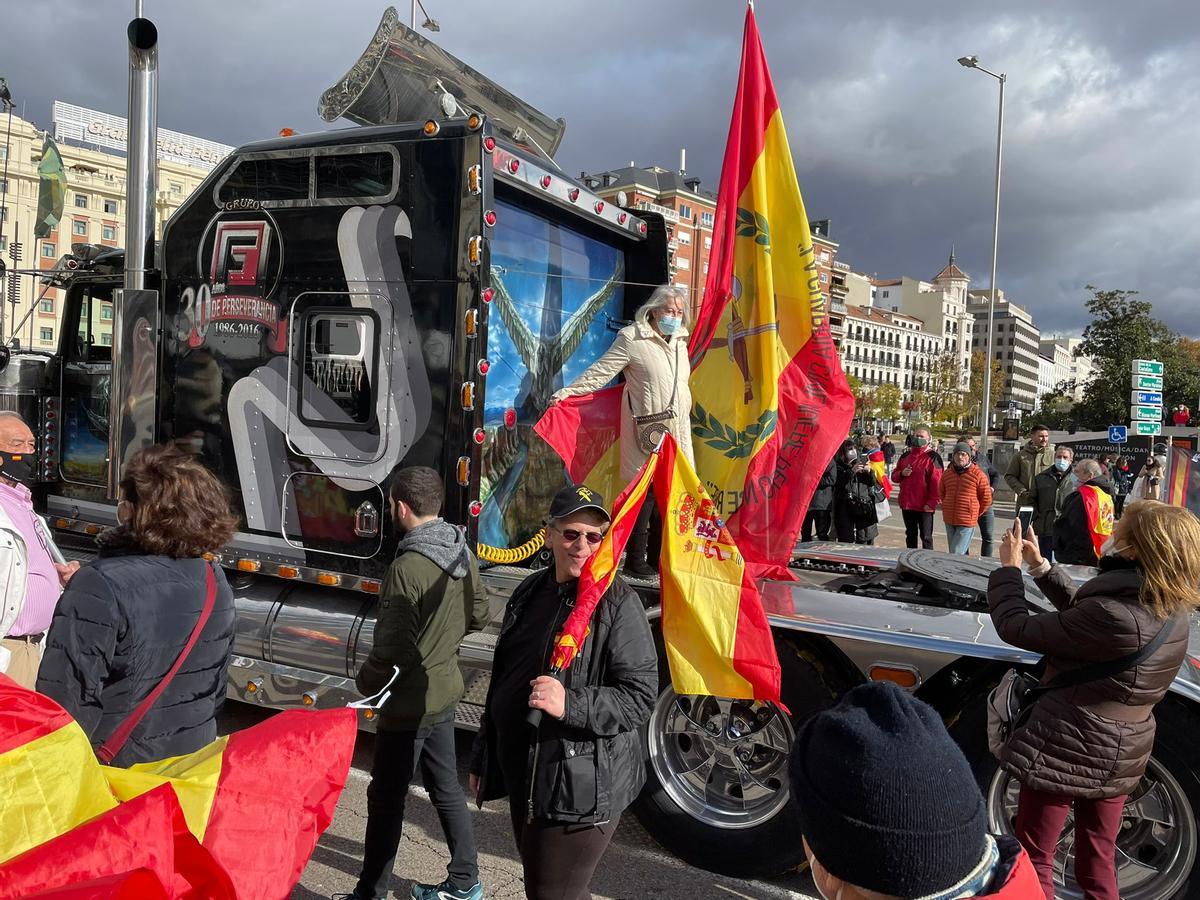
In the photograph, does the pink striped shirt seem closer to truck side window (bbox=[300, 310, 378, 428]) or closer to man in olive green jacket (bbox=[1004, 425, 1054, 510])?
truck side window (bbox=[300, 310, 378, 428])

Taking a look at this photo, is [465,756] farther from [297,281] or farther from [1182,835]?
[1182,835]

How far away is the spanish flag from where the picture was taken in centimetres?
155

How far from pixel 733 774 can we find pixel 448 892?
1.30m

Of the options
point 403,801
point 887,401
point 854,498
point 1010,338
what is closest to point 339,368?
point 403,801

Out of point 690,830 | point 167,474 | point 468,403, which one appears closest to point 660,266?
point 468,403

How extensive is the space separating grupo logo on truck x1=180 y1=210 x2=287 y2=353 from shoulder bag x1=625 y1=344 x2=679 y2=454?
191 cm

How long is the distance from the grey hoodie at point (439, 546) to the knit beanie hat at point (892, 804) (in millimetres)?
2121

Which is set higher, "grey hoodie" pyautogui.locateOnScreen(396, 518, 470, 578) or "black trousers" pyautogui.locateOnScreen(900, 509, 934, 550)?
"grey hoodie" pyautogui.locateOnScreen(396, 518, 470, 578)

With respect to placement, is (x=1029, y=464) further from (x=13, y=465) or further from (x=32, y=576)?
(x=32, y=576)

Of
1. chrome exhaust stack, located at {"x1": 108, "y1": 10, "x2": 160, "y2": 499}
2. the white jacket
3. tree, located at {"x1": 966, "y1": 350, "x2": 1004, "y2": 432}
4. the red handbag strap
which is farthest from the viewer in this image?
tree, located at {"x1": 966, "y1": 350, "x2": 1004, "y2": 432}

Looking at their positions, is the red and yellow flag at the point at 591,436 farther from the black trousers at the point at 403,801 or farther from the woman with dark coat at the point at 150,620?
the woman with dark coat at the point at 150,620

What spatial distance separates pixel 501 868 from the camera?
147 inches

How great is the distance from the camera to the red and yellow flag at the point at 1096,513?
24.5 ft

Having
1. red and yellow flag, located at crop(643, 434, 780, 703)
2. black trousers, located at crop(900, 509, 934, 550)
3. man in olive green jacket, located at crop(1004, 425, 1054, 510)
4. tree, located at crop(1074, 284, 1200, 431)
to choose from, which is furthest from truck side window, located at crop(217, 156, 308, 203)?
tree, located at crop(1074, 284, 1200, 431)
